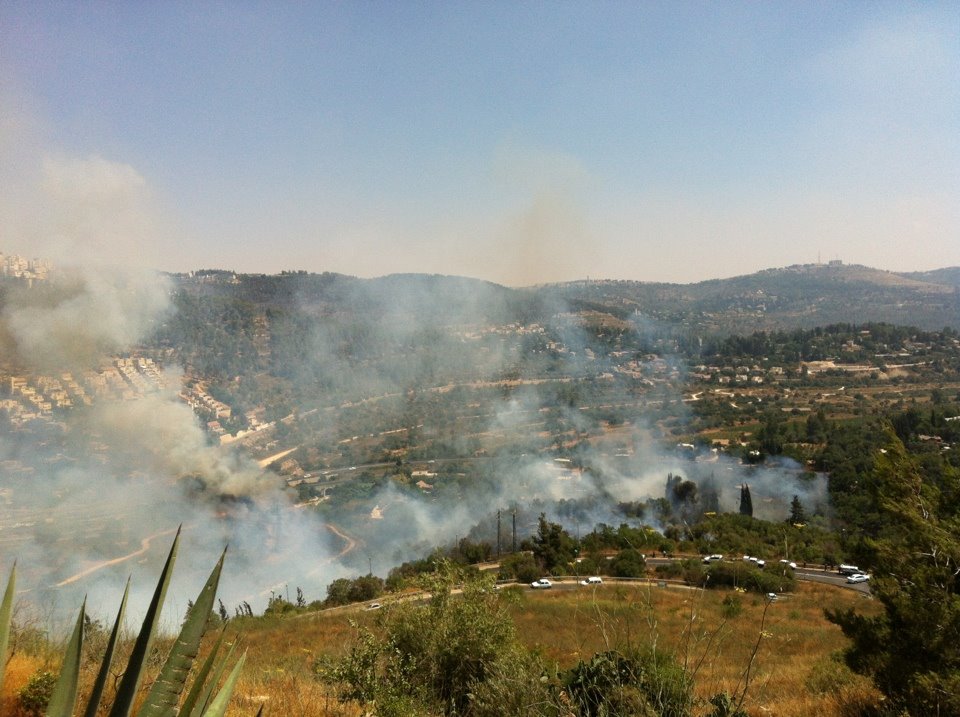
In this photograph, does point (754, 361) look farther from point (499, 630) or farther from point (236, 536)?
point (499, 630)

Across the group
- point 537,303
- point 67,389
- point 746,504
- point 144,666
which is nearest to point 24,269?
point 67,389

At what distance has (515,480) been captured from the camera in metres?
62.4

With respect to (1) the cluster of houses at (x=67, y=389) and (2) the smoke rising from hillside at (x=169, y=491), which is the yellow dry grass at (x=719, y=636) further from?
(1) the cluster of houses at (x=67, y=389)

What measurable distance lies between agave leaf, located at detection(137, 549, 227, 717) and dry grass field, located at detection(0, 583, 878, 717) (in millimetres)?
729

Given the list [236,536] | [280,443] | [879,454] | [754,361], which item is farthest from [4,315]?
[754,361]

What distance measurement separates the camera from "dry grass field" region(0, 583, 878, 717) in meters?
5.24

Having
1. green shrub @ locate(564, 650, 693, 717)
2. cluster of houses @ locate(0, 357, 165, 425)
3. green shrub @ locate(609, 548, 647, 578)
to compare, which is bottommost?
green shrub @ locate(609, 548, 647, 578)

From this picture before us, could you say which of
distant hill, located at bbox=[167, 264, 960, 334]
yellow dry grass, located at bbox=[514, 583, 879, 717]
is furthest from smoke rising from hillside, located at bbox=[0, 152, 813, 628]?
distant hill, located at bbox=[167, 264, 960, 334]

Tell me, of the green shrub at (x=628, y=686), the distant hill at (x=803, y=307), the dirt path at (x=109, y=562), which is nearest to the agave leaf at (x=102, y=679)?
the green shrub at (x=628, y=686)

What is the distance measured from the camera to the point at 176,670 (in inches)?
80.1

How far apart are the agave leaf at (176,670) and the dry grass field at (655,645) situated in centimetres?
73

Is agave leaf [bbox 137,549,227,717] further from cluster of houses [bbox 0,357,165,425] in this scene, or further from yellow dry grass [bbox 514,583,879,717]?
→ cluster of houses [bbox 0,357,165,425]

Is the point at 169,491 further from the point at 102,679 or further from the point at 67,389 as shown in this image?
the point at 102,679

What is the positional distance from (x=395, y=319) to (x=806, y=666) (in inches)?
4481
